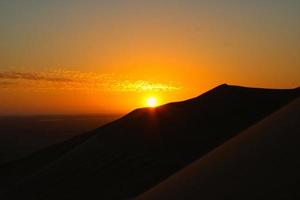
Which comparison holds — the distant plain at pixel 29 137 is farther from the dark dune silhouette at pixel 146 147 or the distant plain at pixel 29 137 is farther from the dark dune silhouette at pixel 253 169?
the dark dune silhouette at pixel 253 169

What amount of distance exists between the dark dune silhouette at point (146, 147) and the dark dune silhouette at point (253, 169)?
138 inches

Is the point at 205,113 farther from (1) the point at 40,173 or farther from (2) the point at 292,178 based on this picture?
(2) the point at 292,178

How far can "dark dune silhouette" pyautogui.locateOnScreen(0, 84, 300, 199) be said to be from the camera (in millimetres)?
14852

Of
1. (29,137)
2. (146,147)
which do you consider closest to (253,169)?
(146,147)

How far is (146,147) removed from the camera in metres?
18.5

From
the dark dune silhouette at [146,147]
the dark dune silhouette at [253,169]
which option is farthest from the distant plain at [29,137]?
the dark dune silhouette at [253,169]

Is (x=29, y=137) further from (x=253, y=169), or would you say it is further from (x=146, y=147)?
(x=253, y=169)

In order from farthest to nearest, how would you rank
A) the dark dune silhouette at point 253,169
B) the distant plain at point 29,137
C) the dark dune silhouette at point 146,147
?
the distant plain at point 29,137 → the dark dune silhouette at point 146,147 → the dark dune silhouette at point 253,169

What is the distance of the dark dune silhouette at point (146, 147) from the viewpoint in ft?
48.7

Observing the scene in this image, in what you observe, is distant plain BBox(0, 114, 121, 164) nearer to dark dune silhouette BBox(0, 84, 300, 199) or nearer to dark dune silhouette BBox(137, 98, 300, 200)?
dark dune silhouette BBox(0, 84, 300, 199)

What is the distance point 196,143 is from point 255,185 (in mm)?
9928

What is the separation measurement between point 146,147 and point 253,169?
1090 centimetres

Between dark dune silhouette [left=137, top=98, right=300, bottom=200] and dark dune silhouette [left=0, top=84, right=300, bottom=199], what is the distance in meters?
3.51

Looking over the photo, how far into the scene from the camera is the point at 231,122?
59.7 feet
